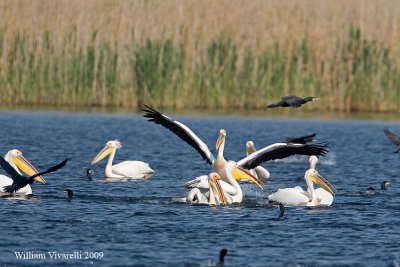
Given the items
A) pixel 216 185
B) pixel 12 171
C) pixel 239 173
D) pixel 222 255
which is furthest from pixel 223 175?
pixel 222 255

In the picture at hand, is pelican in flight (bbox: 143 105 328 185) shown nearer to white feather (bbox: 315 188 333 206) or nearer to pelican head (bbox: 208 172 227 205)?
white feather (bbox: 315 188 333 206)

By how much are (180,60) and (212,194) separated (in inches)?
450

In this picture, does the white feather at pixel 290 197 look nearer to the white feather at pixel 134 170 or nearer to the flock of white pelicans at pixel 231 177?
the flock of white pelicans at pixel 231 177

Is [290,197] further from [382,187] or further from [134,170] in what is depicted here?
[134,170]

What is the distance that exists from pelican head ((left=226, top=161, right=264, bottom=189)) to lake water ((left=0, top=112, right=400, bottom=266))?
25 cm

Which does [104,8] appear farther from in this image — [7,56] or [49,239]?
[49,239]

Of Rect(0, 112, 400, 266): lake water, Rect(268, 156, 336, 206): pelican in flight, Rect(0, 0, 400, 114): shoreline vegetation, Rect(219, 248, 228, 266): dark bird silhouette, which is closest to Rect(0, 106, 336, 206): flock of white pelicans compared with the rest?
Rect(268, 156, 336, 206): pelican in flight

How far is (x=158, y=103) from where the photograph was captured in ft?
76.3

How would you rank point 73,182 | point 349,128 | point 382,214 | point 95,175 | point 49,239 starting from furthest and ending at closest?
point 349,128 → point 95,175 → point 73,182 → point 382,214 → point 49,239

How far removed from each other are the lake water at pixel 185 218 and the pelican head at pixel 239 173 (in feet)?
0.81

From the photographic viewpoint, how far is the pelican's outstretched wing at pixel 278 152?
13.0 meters

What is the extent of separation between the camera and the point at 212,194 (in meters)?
12.0

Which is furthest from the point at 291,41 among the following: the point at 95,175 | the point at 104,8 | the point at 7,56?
the point at 95,175

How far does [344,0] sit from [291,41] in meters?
2.98
